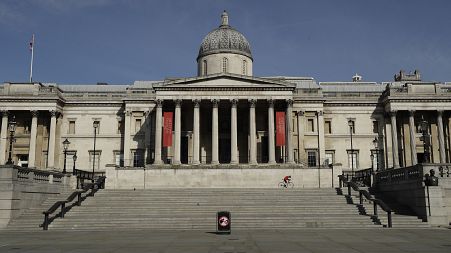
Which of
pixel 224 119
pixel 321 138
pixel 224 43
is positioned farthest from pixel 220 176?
pixel 224 43

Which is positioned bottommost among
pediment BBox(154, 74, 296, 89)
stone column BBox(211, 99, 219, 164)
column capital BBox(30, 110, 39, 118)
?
stone column BBox(211, 99, 219, 164)

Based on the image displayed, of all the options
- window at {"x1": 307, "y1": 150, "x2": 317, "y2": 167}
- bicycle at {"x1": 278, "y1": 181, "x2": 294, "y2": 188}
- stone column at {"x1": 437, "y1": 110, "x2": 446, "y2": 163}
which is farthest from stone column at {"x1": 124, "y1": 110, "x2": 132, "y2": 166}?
stone column at {"x1": 437, "y1": 110, "x2": 446, "y2": 163}

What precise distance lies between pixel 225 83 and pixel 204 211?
2354 centimetres

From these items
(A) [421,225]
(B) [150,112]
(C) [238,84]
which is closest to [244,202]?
(A) [421,225]

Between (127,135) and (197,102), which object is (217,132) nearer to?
(197,102)

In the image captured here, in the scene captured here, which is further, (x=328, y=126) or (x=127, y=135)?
(x=328, y=126)

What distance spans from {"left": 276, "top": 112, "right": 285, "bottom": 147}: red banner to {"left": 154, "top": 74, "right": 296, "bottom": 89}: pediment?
142 inches

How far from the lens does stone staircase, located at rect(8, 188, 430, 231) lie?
92.9 feet

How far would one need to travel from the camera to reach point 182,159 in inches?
2222

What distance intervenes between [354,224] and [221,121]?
102 ft

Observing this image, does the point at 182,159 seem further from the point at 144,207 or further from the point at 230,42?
the point at 144,207

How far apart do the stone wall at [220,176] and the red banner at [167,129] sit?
3405mm

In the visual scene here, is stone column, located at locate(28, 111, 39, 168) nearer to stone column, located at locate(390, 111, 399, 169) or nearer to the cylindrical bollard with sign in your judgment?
the cylindrical bollard with sign

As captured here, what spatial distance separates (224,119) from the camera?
188 feet
